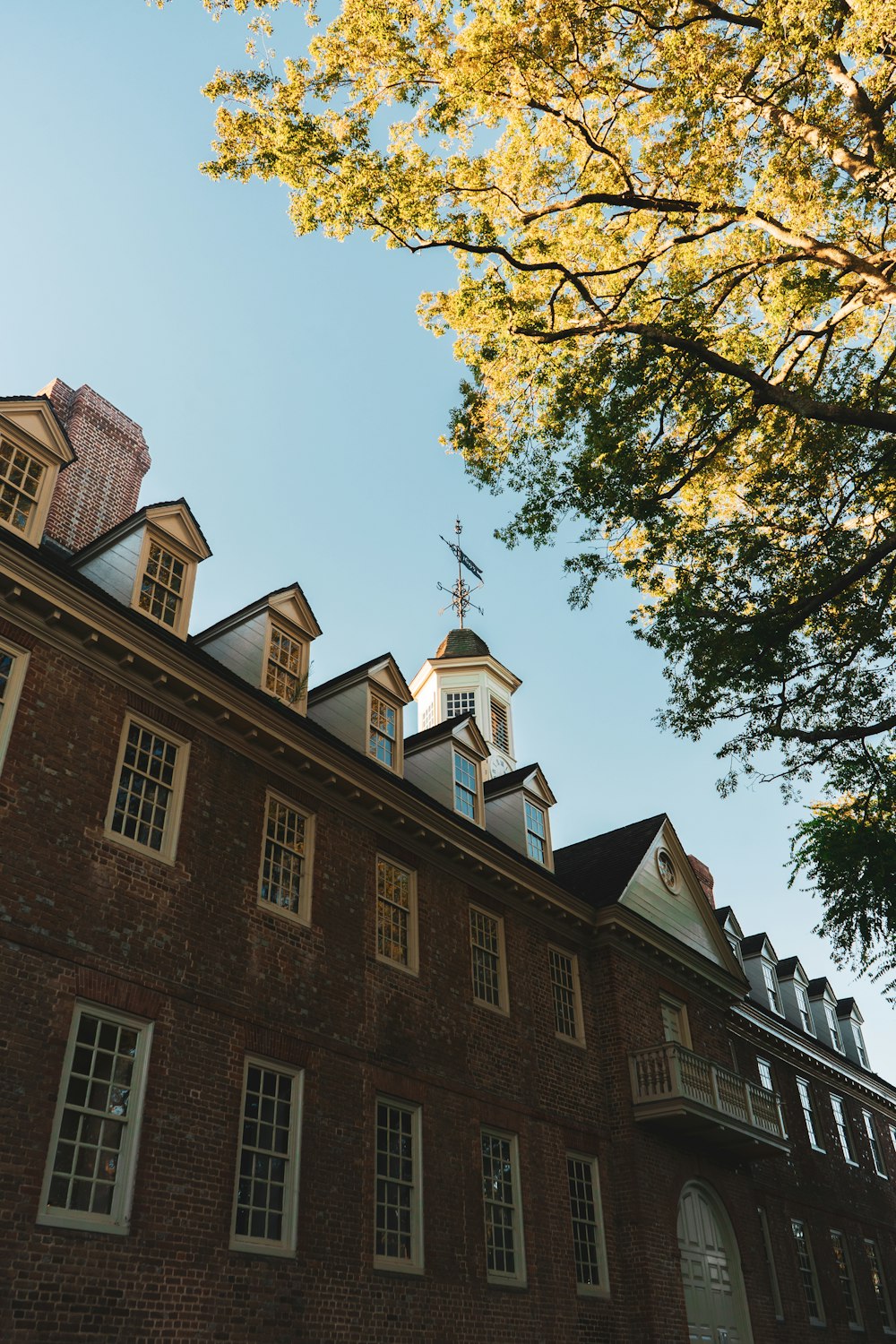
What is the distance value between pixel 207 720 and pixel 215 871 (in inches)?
81.2

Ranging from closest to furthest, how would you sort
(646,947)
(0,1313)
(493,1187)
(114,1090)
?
(0,1313)
(114,1090)
(493,1187)
(646,947)

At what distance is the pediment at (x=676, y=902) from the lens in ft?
73.4

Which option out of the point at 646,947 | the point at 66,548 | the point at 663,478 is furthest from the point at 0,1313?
the point at 646,947

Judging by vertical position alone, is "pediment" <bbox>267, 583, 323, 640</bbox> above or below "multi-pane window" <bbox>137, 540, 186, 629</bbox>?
above

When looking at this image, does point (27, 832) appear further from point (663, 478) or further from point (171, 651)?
point (663, 478)

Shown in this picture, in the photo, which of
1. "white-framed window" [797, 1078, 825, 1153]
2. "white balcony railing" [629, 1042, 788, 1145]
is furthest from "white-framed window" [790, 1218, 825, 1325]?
"white balcony railing" [629, 1042, 788, 1145]

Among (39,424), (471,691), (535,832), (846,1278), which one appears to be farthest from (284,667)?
(846,1278)

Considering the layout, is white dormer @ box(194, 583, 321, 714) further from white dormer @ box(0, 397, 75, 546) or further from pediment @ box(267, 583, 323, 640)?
white dormer @ box(0, 397, 75, 546)

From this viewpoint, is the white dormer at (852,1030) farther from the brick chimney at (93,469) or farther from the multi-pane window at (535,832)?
the brick chimney at (93,469)

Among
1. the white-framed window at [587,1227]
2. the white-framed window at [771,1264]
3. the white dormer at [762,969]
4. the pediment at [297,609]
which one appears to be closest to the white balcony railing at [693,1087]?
the white-framed window at [587,1227]

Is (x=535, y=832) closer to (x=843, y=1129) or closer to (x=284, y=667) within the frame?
(x=284, y=667)

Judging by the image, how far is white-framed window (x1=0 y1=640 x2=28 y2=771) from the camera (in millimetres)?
10766

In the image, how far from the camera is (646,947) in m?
21.3

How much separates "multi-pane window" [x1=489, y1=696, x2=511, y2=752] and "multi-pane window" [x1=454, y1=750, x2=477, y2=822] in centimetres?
1138
